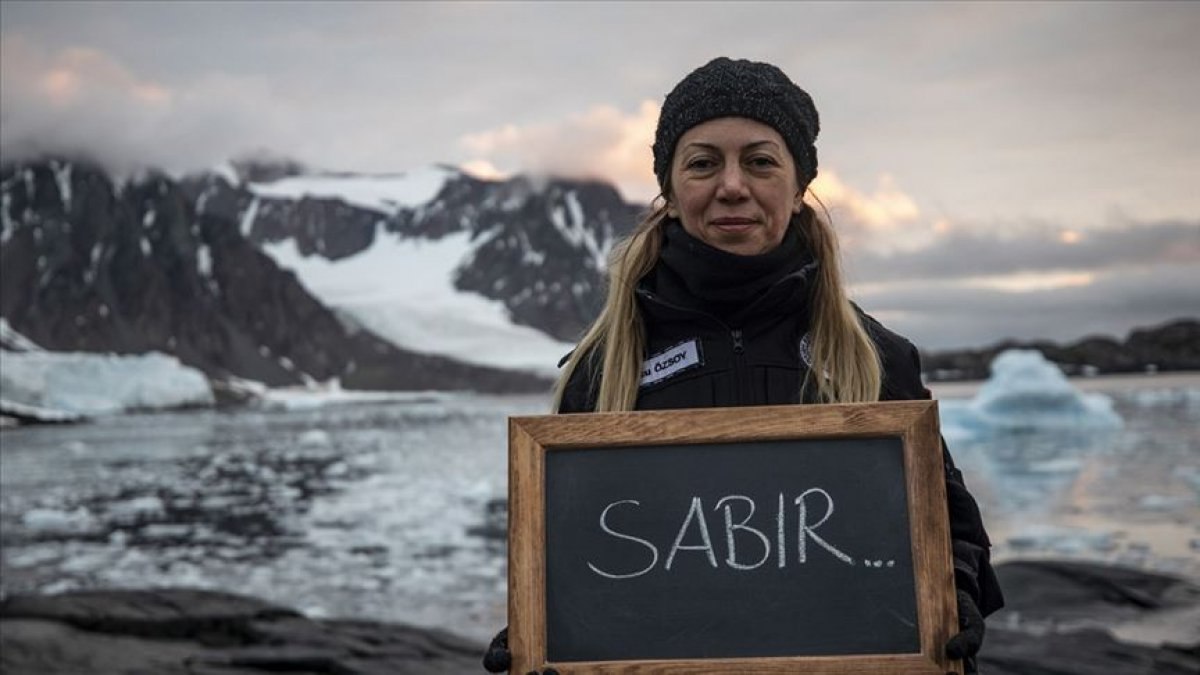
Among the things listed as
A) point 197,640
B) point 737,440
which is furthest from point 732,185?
point 197,640

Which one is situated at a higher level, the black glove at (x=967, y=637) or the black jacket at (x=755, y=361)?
the black jacket at (x=755, y=361)

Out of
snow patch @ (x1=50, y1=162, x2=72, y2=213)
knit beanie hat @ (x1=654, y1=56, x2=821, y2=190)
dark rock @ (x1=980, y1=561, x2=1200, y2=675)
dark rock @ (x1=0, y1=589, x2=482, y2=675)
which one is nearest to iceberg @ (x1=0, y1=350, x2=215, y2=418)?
dark rock @ (x1=0, y1=589, x2=482, y2=675)

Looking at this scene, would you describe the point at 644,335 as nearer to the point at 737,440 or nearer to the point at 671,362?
the point at 671,362

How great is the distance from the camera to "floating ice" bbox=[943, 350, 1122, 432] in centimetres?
2866

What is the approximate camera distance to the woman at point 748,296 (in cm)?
231

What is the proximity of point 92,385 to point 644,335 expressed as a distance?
62.0 metres

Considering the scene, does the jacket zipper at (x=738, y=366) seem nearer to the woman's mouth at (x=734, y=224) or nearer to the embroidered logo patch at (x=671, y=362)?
the embroidered logo patch at (x=671, y=362)

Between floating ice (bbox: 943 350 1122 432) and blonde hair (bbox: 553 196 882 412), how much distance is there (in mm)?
27190

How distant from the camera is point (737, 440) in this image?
2.19 metres

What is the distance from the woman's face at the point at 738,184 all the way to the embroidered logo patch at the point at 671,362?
24cm

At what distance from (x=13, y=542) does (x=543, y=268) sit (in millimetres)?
161752

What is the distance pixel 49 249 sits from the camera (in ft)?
373

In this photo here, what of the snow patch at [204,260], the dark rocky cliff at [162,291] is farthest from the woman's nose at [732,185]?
the snow patch at [204,260]

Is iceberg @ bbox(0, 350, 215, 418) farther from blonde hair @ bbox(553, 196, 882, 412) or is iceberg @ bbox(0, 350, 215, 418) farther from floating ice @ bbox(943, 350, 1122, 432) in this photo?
blonde hair @ bbox(553, 196, 882, 412)
